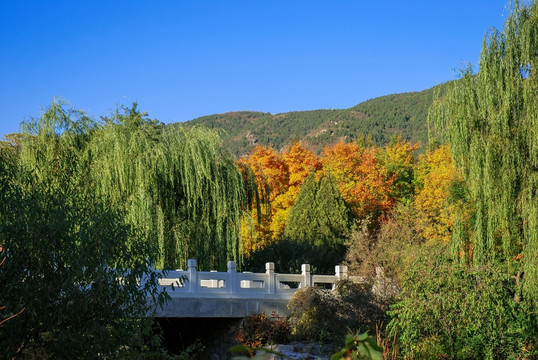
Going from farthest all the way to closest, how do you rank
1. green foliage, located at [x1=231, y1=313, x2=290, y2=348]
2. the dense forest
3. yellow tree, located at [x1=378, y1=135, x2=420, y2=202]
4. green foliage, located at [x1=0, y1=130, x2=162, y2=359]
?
yellow tree, located at [x1=378, y1=135, x2=420, y2=202] < green foliage, located at [x1=231, y1=313, x2=290, y2=348] < the dense forest < green foliage, located at [x1=0, y1=130, x2=162, y2=359]

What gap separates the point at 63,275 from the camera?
28.6 ft

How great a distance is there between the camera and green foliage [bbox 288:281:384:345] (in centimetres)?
1727

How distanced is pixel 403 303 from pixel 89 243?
24.3 ft

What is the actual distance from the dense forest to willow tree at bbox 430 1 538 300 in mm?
31

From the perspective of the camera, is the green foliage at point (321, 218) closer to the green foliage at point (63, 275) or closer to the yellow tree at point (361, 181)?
the yellow tree at point (361, 181)

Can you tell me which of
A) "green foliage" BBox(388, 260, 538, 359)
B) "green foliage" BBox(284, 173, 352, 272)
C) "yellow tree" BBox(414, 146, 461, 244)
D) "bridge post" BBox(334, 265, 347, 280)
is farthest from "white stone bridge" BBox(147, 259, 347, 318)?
"green foliage" BBox(284, 173, 352, 272)

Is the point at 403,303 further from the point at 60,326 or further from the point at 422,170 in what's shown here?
the point at 422,170

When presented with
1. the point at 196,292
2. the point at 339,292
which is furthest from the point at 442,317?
the point at 196,292

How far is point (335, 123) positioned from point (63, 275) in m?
111

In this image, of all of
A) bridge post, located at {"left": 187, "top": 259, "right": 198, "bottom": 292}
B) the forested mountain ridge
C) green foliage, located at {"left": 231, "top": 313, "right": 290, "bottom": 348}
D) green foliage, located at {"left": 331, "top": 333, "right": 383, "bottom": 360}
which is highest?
the forested mountain ridge

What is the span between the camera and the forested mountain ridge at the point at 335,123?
346 feet

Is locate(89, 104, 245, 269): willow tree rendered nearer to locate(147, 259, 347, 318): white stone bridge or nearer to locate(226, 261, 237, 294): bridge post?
locate(147, 259, 347, 318): white stone bridge

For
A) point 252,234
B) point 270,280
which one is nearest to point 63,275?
point 270,280

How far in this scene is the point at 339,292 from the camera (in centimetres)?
1847
